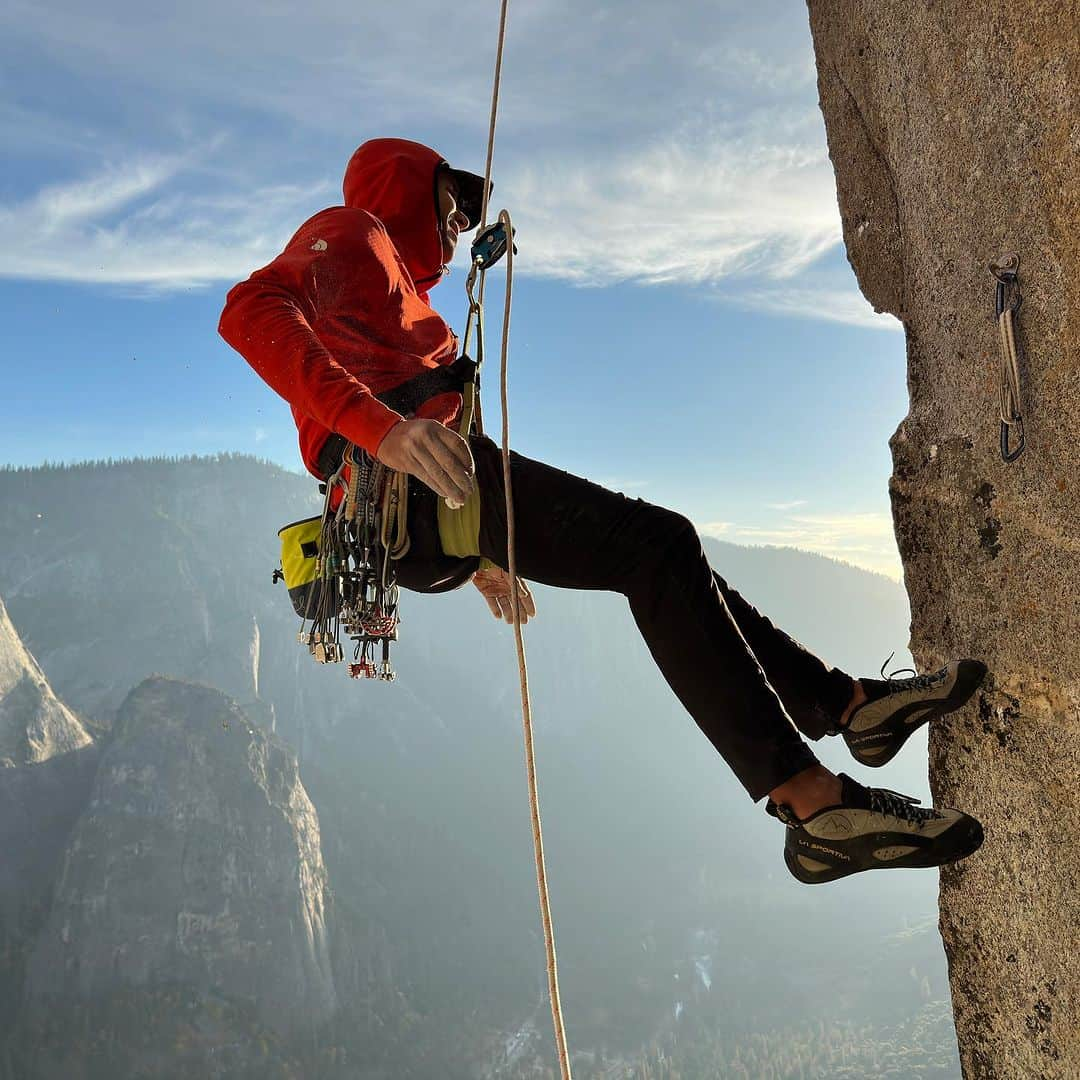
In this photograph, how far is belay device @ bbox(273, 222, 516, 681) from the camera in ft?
7.11

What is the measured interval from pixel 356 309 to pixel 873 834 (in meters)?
1.61

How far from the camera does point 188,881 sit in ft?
199

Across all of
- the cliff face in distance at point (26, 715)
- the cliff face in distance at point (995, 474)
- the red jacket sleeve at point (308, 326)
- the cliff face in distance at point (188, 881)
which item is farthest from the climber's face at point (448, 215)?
the cliff face in distance at point (26, 715)

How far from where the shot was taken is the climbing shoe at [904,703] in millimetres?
1957

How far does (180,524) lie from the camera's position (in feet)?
380

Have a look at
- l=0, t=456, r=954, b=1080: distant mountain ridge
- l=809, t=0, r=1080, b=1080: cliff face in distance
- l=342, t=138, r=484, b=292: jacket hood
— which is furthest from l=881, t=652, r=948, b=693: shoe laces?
l=0, t=456, r=954, b=1080: distant mountain ridge

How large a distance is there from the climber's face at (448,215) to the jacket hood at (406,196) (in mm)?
18

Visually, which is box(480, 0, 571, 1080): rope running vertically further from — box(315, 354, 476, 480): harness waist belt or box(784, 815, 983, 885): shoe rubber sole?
box(784, 815, 983, 885): shoe rubber sole

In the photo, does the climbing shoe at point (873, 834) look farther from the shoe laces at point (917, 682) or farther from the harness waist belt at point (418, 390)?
the harness waist belt at point (418, 390)

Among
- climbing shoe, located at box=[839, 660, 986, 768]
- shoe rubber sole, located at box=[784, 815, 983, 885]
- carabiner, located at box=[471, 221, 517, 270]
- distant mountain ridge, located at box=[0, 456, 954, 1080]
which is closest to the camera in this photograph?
shoe rubber sole, located at box=[784, 815, 983, 885]

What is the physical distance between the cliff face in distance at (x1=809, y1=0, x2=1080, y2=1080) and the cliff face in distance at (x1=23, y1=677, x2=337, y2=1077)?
65.6 m

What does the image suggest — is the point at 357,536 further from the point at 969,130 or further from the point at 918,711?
the point at 969,130

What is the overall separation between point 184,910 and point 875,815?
2657 inches

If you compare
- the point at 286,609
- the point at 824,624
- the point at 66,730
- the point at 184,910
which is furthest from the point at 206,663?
the point at 824,624
